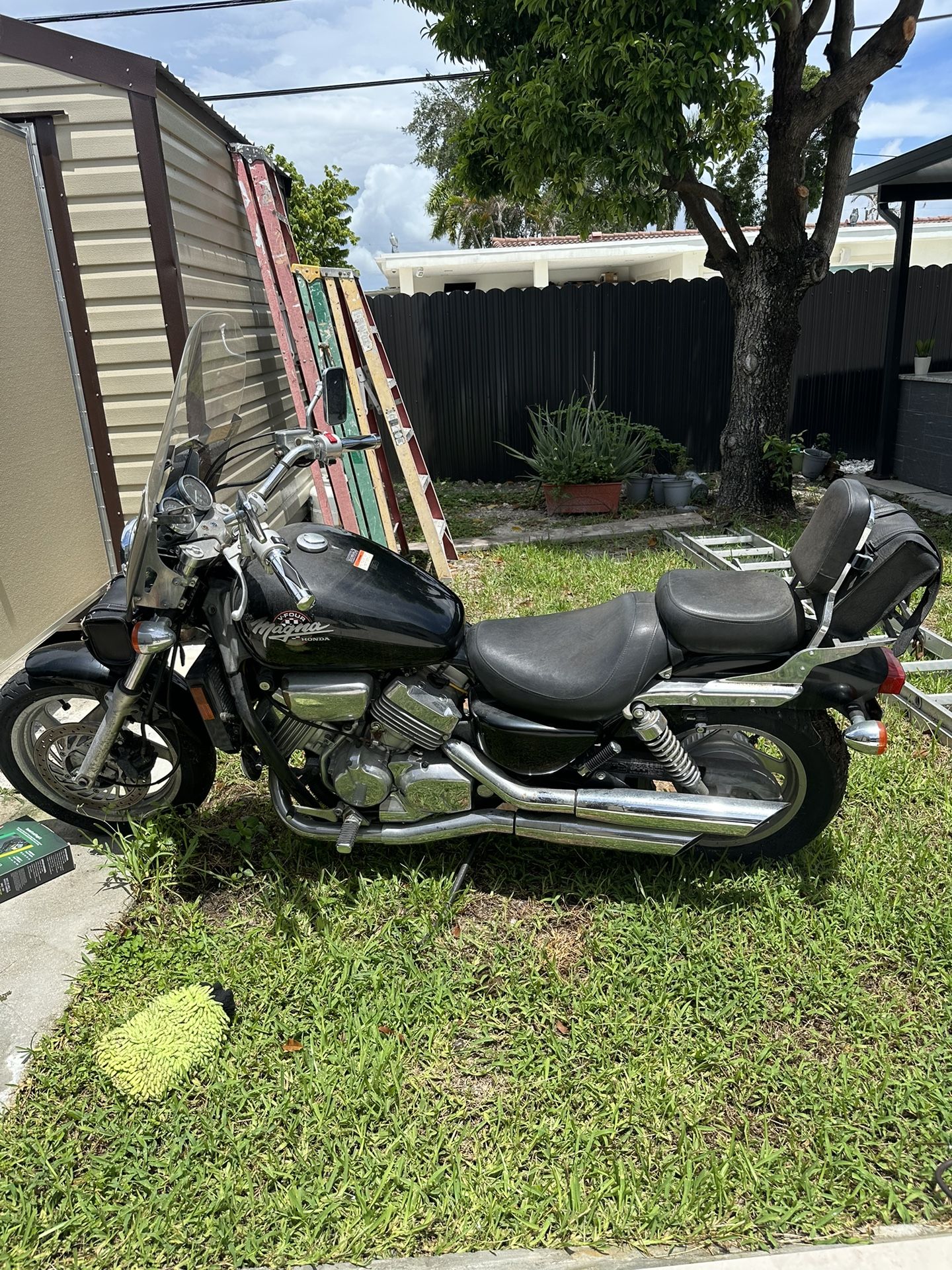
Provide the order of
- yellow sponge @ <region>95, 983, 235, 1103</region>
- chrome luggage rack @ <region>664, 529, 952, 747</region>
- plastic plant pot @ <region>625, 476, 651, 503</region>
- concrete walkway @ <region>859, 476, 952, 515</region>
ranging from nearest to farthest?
yellow sponge @ <region>95, 983, 235, 1103</region> < chrome luggage rack @ <region>664, 529, 952, 747</region> < concrete walkway @ <region>859, 476, 952, 515</region> < plastic plant pot @ <region>625, 476, 651, 503</region>

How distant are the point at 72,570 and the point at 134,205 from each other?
6.04 ft

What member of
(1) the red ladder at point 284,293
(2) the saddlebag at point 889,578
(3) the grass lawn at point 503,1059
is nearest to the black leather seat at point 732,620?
(2) the saddlebag at point 889,578

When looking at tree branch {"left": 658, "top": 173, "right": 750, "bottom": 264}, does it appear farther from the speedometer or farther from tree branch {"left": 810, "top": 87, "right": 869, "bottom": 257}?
the speedometer

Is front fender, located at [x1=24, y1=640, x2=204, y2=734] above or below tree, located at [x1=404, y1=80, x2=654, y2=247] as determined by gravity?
below

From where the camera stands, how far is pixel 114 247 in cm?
430

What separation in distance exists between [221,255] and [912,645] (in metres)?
4.54

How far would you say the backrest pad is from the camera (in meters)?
2.19

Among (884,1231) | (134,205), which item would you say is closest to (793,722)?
(884,1231)

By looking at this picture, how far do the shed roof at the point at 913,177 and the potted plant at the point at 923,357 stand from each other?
1.27 metres

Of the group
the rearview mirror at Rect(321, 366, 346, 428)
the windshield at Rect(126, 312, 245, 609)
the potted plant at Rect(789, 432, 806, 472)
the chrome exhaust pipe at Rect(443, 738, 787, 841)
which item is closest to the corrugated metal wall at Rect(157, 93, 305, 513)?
the windshield at Rect(126, 312, 245, 609)

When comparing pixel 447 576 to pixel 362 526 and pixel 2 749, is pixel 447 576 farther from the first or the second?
pixel 2 749

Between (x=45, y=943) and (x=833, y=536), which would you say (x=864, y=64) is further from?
(x=45, y=943)

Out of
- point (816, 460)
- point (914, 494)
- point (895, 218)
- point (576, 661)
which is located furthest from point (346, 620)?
point (895, 218)

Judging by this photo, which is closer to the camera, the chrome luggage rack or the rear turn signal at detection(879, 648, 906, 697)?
the rear turn signal at detection(879, 648, 906, 697)
